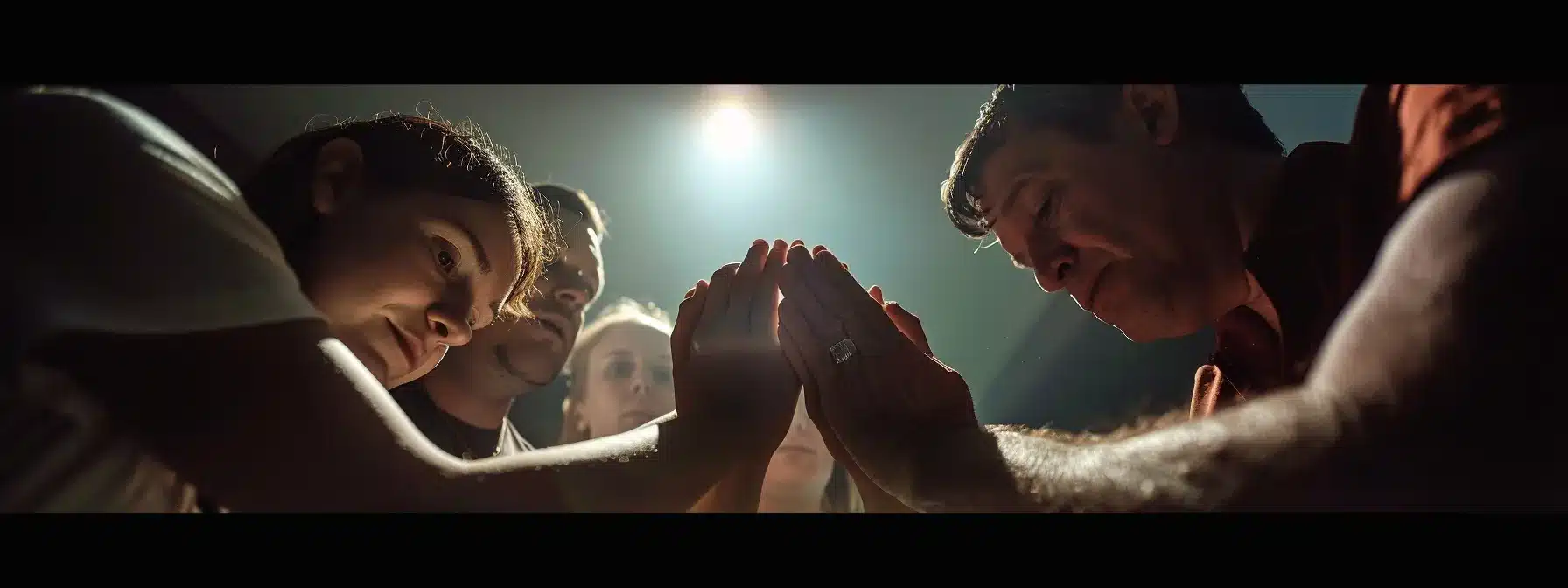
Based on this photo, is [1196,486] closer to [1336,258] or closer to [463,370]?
[1336,258]

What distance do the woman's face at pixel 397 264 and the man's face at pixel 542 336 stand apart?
0.59 feet

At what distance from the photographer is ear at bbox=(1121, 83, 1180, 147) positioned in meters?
0.80

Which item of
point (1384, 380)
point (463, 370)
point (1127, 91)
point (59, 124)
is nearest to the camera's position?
point (1384, 380)

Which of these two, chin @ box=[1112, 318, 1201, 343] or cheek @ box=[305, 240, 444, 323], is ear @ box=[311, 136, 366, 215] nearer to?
cheek @ box=[305, 240, 444, 323]

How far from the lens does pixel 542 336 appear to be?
1.10m

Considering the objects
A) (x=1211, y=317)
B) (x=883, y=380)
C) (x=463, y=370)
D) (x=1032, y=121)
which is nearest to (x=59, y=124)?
(x=463, y=370)

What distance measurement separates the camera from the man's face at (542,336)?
1045 millimetres

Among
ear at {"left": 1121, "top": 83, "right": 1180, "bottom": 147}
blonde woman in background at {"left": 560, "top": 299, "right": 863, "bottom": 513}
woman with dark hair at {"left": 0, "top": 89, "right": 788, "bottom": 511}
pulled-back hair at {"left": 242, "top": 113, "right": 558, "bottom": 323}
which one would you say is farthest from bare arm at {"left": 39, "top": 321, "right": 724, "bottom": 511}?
ear at {"left": 1121, "top": 83, "right": 1180, "bottom": 147}

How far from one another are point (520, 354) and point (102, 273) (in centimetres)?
52

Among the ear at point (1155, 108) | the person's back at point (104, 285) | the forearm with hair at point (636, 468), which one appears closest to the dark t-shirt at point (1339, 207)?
the ear at point (1155, 108)

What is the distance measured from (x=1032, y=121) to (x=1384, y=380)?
42 centimetres

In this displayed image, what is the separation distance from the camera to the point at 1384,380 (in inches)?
21.9

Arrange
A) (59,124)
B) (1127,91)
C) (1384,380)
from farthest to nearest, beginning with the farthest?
(1127,91) < (59,124) < (1384,380)
